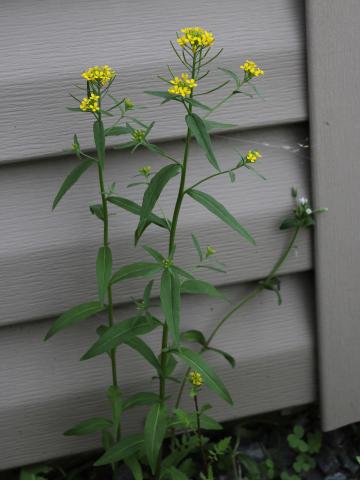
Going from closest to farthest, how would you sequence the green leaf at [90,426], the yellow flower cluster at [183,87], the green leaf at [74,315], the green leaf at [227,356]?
the yellow flower cluster at [183,87]
the green leaf at [74,315]
the green leaf at [90,426]
the green leaf at [227,356]

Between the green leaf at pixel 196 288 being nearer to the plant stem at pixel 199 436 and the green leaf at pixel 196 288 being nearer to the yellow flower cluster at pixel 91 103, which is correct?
the plant stem at pixel 199 436

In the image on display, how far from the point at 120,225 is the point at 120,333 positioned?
278mm

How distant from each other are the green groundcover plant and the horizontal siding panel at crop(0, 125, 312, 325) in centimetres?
3

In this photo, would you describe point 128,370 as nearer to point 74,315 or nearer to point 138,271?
point 74,315

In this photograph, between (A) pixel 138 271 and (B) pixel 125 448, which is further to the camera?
(B) pixel 125 448

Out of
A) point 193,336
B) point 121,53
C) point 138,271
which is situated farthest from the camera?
point 193,336

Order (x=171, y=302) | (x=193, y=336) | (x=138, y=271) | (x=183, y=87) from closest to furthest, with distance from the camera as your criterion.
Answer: (x=183, y=87) → (x=171, y=302) → (x=138, y=271) → (x=193, y=336)

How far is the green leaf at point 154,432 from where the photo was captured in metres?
1.67

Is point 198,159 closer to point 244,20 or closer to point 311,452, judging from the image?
point 244,20

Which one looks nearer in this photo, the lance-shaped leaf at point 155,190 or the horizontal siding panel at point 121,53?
the lance-shaped leaf at point 155,190

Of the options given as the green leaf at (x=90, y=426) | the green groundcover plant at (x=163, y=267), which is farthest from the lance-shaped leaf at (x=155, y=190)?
the green leaf at (x=90, y=426)

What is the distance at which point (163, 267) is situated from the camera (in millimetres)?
1562

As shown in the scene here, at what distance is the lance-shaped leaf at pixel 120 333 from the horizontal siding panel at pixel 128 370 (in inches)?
8.9

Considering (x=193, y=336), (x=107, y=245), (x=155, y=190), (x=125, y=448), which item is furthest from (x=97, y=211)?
(x=125, y=448)
